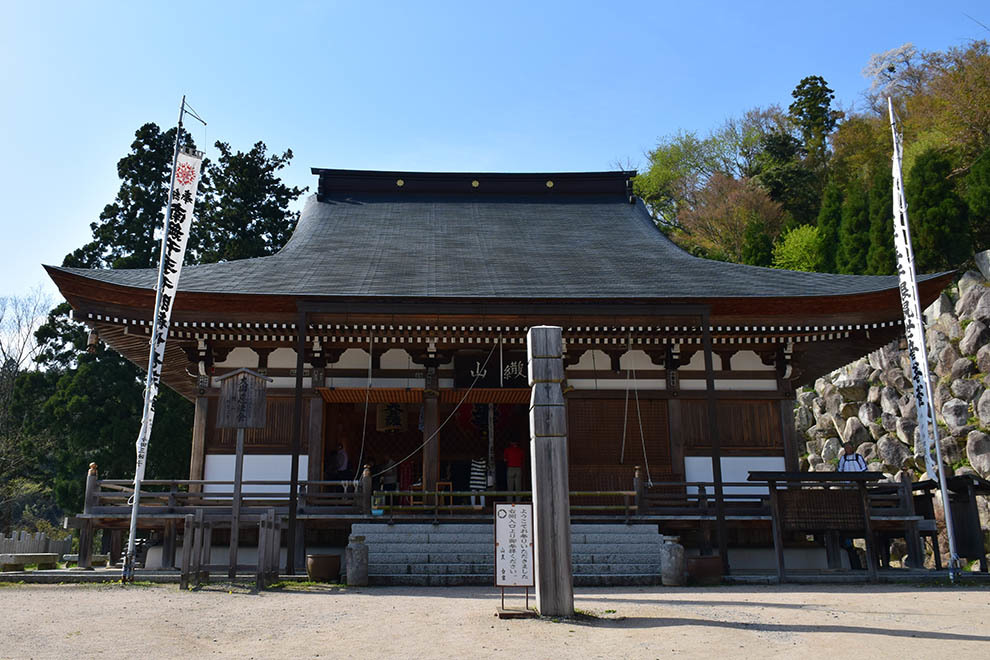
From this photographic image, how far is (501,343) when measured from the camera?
14180mm

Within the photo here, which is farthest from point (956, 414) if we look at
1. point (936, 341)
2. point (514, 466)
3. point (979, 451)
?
point (514, 466)

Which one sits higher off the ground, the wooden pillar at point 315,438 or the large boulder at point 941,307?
the large boulder at point 941,307

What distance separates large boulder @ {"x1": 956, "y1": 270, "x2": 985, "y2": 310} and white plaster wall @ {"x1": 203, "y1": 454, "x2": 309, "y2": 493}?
73.7ft

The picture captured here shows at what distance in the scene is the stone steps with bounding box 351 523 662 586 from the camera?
Result: 10992mm

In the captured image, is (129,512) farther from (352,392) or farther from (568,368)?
(568,368)

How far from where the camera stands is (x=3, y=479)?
1196 inches

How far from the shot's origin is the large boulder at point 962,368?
24170mm

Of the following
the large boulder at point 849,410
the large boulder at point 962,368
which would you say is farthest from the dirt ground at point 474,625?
the large boulder at point 849,410

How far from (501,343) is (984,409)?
17052mm

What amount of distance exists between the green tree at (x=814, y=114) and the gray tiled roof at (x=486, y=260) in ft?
91.4

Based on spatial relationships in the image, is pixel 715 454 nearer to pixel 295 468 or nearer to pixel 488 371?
pixel 488 371

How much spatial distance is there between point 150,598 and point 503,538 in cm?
435

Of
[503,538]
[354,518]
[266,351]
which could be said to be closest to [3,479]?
[266,351]

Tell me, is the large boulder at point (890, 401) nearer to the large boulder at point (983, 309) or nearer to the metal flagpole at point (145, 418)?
the large boulder at point (983, 309)
